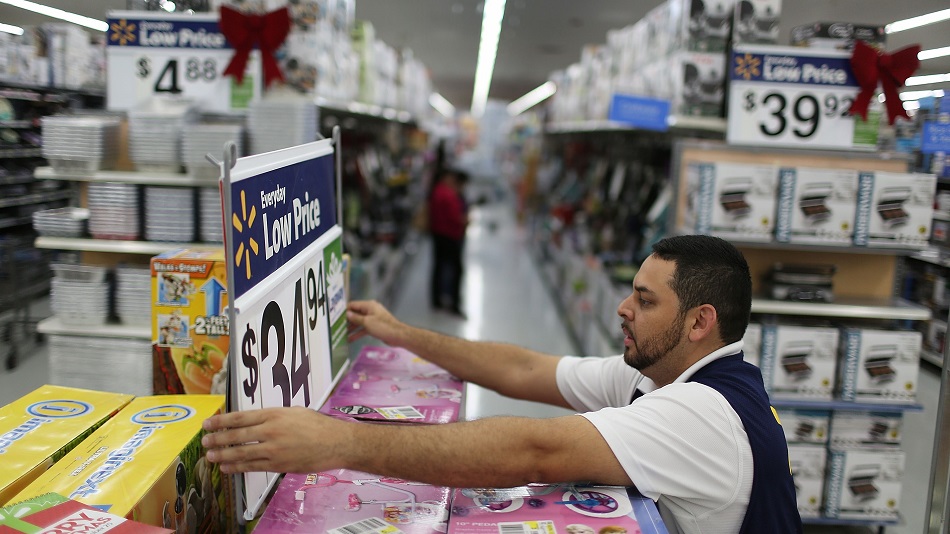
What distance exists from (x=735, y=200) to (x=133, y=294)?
2.85 metres

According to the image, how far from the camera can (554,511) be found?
1465 millimetres

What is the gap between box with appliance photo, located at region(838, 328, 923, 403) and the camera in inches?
133

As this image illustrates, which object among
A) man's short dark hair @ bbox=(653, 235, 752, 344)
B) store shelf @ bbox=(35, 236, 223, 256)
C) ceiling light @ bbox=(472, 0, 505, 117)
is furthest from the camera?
ceiling light @ bbox=(472, 0, 505, 117)

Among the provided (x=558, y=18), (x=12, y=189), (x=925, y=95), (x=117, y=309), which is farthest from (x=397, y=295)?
(x=12, y=189)

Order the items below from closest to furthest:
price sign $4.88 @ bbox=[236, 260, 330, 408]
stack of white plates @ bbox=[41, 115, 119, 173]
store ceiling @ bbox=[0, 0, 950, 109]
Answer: price sign $4.88 @ bbox=[236, 260, 330, 408], store ceiling @ bbox=[0, 0, 950, 109], stack of white plates @ bbox=[41, 115, 119, 173]

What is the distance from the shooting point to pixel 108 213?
335 cm

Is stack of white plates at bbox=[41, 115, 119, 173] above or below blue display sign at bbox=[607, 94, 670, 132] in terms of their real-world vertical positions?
below

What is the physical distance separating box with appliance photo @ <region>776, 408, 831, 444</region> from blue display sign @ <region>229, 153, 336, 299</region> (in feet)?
8.39

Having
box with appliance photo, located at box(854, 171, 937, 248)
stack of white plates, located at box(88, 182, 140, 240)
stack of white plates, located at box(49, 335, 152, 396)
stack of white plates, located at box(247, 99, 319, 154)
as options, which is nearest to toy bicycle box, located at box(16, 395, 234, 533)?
stack of white plates, located at box(49, 335, 152, 396)

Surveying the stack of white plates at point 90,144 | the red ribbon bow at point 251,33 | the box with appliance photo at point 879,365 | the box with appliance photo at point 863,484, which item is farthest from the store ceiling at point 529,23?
the box with appliance photo at point 863,484

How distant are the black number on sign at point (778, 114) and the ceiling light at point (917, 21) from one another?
21.6 inches

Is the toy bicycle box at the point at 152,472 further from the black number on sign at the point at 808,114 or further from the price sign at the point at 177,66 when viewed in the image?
the black number on sign at the point at 808,114

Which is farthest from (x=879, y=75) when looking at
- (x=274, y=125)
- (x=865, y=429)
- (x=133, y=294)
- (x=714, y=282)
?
(x=133, y=294)

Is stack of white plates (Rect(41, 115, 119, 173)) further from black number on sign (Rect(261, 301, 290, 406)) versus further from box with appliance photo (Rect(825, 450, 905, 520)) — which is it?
box with appliance photo (Rect(825, 450, 905, 520))
